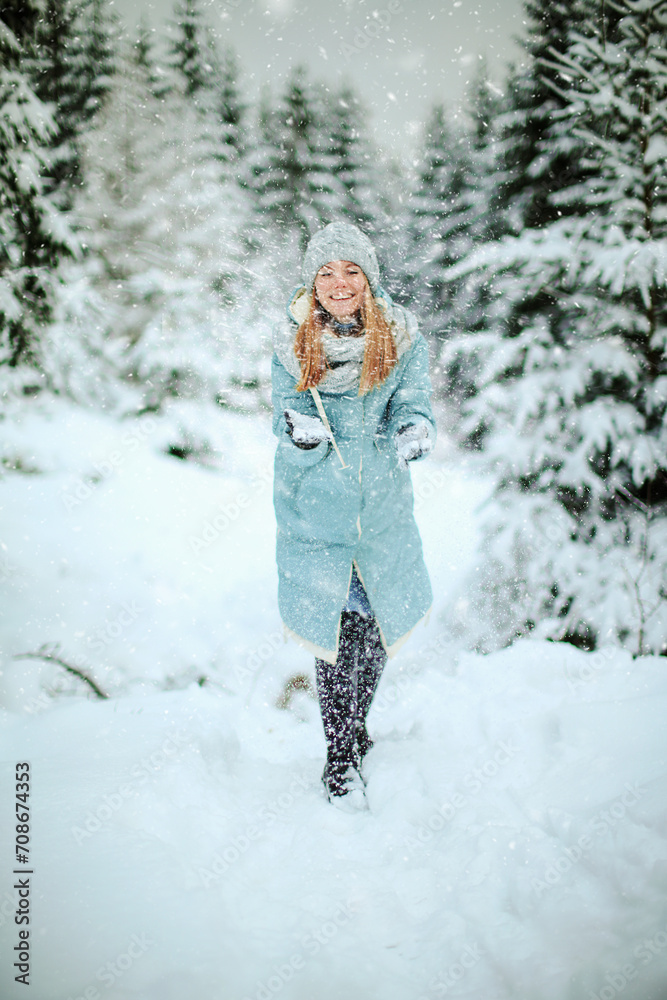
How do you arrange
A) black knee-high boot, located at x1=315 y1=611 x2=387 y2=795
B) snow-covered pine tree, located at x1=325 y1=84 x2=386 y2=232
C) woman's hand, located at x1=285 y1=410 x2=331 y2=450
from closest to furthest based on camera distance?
woman's hand, located at x1=285 y1=410 x2=331 y2=450 → black knee-high boot, located at x1=315 y1=611 x2=387 y2=795 → snow-covered pine tree, located at x1=325 y1=84 x2=386 y2=232

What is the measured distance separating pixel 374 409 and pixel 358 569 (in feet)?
2.02

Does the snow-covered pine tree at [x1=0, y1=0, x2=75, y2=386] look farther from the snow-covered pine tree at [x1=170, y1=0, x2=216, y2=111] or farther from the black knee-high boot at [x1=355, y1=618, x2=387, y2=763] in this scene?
the black knee-high boot at [x1=355, y1=618, x2=387, y2=763]

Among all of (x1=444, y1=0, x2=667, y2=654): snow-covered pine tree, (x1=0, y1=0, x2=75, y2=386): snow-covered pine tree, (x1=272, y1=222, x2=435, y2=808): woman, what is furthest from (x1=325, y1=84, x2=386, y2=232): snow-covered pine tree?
(x1=272, y1=222, x2=435, y2=808): woman

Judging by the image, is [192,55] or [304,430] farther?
[192,55]

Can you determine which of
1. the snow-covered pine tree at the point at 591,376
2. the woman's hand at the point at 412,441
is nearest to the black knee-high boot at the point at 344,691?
the woman's hand at the point at 412,441

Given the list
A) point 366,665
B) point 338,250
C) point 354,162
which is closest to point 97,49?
point 354,162

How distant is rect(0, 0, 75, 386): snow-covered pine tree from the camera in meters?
3.44

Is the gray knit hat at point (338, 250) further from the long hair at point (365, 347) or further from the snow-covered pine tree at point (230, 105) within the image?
the snow-covered pine tree at point (230, 105)

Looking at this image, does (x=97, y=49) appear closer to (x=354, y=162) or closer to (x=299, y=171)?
(x=299, y=171)

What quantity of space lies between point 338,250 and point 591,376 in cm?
230

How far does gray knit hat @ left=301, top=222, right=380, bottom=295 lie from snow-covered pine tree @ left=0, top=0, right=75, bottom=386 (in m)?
3.42

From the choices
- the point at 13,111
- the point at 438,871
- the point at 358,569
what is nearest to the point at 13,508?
the point at 13,111

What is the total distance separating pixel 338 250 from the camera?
5.29 ft

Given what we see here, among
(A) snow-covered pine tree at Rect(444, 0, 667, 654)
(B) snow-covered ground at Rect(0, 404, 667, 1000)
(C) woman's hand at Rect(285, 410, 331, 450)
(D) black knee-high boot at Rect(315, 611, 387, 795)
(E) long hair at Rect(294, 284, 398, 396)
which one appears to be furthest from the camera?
(A) snow-covered pine tree at Rect(444, 0, 667, 654)
